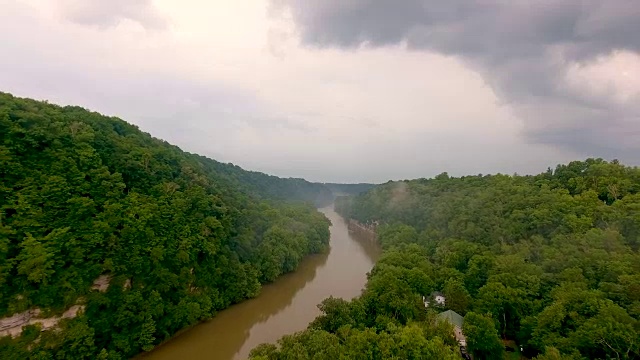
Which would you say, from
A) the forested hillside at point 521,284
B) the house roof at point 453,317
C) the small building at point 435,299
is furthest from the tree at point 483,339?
the small building at point 435,299

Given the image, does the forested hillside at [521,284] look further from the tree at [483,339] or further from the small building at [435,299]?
the small building at [435,299]

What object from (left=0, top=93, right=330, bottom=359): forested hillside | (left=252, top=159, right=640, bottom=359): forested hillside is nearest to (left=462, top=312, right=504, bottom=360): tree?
(left=252, top=159, right=640, bottom=359): forested hillside

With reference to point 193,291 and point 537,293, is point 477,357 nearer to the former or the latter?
point 537,293

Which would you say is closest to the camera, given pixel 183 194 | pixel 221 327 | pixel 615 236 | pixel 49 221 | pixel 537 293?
pixel 49 221

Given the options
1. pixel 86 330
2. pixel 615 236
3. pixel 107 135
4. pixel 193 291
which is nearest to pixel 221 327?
pixel 193 291

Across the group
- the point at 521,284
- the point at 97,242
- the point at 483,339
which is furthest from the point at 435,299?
the point at 97,242

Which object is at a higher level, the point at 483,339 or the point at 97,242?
the point at 97,242

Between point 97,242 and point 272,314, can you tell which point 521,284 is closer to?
point 272,314
